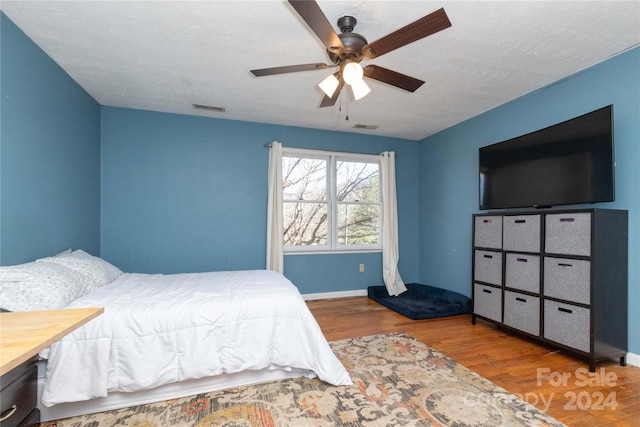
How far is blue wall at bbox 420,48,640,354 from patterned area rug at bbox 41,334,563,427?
149 centimetres

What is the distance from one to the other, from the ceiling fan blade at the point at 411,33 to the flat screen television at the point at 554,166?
1.77 meters

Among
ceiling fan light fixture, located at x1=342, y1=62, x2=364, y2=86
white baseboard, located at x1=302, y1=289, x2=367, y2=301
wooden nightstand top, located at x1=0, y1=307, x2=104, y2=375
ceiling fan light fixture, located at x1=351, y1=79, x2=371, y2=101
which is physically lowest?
white baseboard, located at x1=302, y1=289, x2=367, y2=301

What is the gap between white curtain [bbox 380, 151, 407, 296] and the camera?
4430 millimetres

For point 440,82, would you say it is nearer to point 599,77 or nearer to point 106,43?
point 599,77

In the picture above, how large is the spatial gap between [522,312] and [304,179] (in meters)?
3.02

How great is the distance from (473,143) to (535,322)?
2.25 meters

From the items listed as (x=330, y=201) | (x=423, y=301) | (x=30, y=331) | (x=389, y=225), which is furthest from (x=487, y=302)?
(x=30, y=331)

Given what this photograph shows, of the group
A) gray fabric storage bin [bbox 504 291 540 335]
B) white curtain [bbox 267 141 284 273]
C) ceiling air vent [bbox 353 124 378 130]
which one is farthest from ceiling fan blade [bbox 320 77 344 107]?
gray fabric storage bin [bbox 504 291 540 335]

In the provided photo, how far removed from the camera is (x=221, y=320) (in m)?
1.91

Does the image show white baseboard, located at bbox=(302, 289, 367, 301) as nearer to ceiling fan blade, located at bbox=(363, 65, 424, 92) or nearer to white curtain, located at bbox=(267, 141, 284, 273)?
white curtain, located at bbox=(267, 141, 284, 273)

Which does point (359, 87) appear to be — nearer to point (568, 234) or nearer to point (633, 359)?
point (568, 234)

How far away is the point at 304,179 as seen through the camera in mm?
4359

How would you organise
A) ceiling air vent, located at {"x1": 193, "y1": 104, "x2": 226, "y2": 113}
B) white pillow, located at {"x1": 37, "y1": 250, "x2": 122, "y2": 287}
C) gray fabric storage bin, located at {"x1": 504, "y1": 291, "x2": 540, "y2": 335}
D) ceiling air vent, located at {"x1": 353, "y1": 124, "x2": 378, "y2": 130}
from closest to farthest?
white pillow, located at {"x1": 37, "y1": 250, "x2": 122, "y2": 287}
gray fabric storage bin, located at {"x1": 504, "y1": 291, "x2": 540, "y2": 335}
ceiling air vent, located at {"x1": 193, "y1": 104, "x2": 226, "y2": 113}
ceiling air vent, located at {"x1": 353, "y1": 124, "x2": 378, "y2": 130}

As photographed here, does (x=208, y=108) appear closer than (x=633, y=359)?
No
